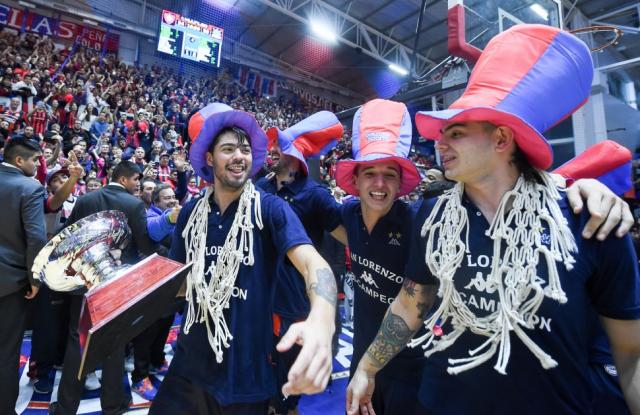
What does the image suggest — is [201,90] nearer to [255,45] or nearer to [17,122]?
[255,45]

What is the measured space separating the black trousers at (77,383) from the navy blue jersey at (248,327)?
136 centimetres

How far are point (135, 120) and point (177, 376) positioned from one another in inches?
427

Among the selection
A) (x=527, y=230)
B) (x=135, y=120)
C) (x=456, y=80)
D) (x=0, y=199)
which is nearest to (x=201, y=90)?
(x=135, y=120)

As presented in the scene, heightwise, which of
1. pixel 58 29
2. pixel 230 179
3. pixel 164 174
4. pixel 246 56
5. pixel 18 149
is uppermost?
pixel 246 56

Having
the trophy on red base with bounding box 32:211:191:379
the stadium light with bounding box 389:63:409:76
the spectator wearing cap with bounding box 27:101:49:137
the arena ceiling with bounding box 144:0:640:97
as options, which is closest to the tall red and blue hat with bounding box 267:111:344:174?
the trophy on red base with bounding box 32:211:191:379

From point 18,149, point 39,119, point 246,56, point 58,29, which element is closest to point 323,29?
point 246,56

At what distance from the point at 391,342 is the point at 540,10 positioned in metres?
6.47

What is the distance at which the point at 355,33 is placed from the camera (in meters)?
15.4

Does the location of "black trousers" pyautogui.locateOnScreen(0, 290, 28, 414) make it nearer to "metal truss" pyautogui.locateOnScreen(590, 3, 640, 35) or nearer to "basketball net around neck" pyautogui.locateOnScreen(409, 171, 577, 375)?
"basketball net around neck" pyautogui.locateOnScreen(409, 171, 577, 375)

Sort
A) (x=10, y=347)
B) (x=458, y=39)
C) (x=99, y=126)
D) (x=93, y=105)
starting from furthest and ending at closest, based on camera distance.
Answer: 1. (x=93, y=105)
2. (x=99, y=126)
3. (x=458, y=39)
4. (x=10, y=347)

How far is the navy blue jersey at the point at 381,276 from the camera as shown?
5.49 ft

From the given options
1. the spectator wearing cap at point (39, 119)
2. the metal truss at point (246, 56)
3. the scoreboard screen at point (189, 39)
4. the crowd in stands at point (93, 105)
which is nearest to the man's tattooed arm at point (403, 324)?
the crowd in stands at point (93, 105)

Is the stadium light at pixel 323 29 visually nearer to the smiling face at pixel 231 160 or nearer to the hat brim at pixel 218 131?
the hat brim at pixel 218 131

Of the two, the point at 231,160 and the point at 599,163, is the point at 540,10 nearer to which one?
the point at 599,163
